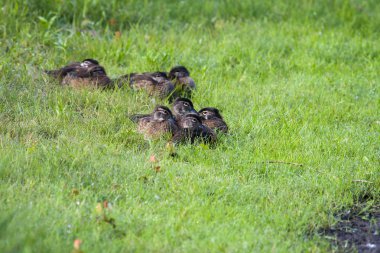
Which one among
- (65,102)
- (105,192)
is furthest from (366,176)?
(65,102)

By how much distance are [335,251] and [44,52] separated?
631 cm

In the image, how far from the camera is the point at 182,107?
27.6ft

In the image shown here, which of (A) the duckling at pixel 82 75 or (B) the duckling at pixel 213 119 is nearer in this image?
(B) the duckling at pixel 213 119

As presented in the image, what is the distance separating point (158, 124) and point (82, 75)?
1952 mm

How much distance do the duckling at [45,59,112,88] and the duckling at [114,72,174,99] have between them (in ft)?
0.71

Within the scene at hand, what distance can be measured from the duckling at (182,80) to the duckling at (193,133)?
169 cm

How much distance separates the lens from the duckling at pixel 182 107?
8342 mm

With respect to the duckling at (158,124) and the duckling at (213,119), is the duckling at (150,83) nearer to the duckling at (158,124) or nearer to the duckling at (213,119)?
the duckling at (213,119)

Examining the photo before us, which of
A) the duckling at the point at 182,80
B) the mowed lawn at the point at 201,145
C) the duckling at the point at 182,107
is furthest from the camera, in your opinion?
the duckling at the point at 182,80

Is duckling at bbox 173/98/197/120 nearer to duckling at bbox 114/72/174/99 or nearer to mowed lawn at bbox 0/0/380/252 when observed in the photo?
mowed lawn at bbox 0/0/380/252

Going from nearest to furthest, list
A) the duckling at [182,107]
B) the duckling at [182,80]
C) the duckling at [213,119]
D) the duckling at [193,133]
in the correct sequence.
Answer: the duckling at [193,133]
the duckling at [213,119]
the duckling at [182,107]
the duckling at [182,80]

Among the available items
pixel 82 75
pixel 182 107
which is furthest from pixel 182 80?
pixel 82 75

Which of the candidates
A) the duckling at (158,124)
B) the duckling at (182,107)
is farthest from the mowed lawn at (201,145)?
the duckling at (182,107)

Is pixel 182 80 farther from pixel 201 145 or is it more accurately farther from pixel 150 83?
pixel 201 145
